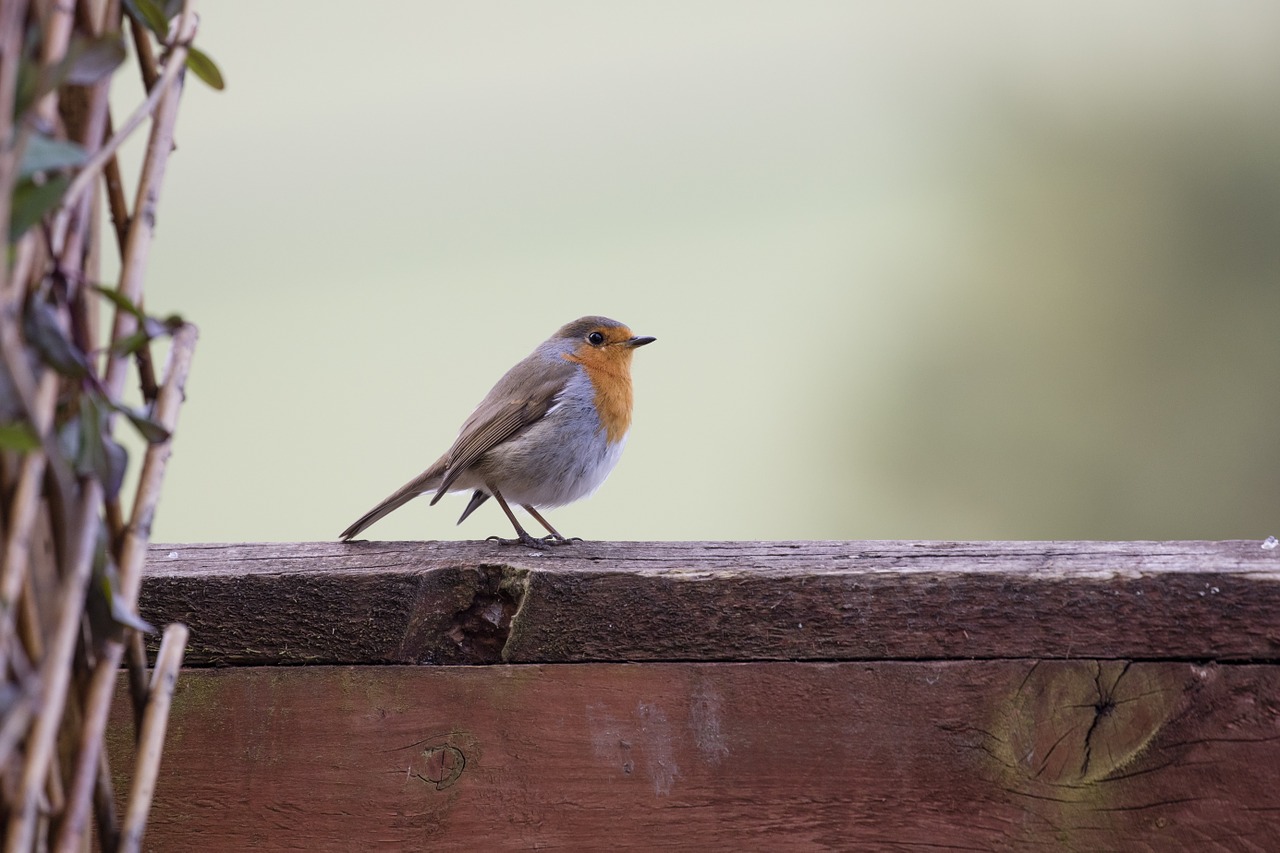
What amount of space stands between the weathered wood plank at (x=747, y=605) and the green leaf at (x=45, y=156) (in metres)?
0.86

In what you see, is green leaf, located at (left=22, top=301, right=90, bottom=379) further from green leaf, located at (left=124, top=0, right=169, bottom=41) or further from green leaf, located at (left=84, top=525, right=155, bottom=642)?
green leaf, located at (left=124, top=0, right=169, bottom=41)

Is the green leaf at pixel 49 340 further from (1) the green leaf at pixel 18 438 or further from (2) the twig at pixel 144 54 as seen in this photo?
(2) the twig at pixel 144 54

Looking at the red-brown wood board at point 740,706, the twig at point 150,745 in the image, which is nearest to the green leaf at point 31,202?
the twig at point 150,745

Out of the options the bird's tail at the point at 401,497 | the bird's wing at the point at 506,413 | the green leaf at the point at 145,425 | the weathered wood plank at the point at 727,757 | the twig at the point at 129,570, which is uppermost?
the green leaf at the point at 145,425

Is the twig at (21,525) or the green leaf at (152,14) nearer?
the twig at (21,525)

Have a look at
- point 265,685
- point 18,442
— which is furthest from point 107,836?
point 265,685

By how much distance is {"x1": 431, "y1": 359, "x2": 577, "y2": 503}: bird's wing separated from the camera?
391 centimetres

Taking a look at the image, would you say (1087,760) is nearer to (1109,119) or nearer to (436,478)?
(436,478)

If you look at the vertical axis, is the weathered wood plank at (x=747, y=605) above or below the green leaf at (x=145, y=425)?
below

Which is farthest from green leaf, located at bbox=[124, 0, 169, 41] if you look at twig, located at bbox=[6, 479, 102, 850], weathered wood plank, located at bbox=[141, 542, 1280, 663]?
weathered wood plank, located at bbox=[141, 542, 1280, 663]

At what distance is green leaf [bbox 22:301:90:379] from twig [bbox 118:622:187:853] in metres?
0.30

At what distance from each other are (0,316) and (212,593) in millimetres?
984

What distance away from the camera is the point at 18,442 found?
75 cm

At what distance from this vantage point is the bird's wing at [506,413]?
391 cm
